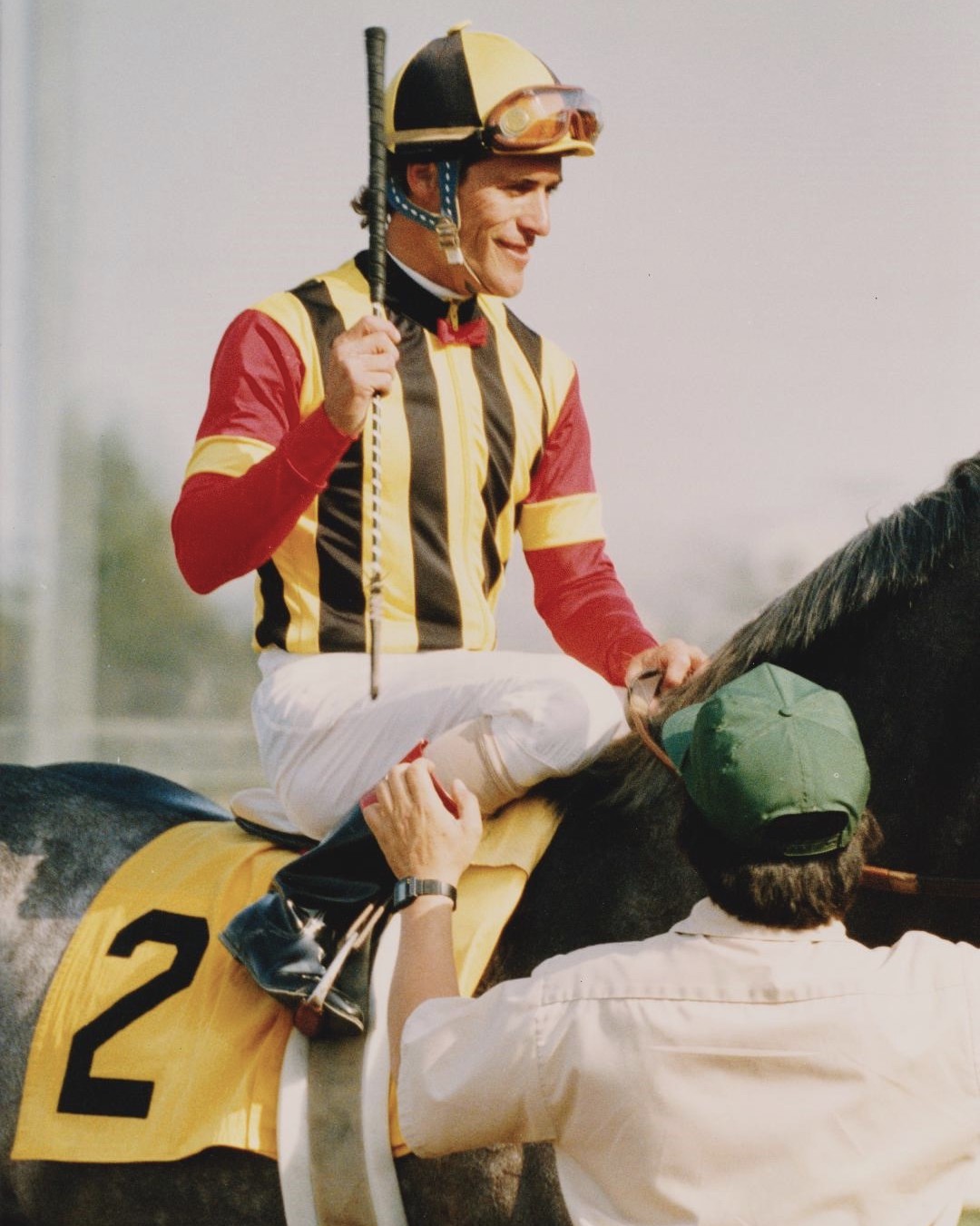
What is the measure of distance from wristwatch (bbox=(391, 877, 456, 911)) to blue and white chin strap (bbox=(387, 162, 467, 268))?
138cm

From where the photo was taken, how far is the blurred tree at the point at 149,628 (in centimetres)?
3262

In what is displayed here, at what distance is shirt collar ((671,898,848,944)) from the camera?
6.63 ft

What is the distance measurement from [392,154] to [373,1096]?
1867 mm

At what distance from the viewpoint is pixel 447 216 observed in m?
3.11

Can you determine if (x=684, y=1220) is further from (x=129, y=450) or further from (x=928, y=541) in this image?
(x=129, y=450)

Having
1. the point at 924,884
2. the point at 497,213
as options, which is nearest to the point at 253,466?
the point at 497,213

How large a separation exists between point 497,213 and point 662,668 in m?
0.99

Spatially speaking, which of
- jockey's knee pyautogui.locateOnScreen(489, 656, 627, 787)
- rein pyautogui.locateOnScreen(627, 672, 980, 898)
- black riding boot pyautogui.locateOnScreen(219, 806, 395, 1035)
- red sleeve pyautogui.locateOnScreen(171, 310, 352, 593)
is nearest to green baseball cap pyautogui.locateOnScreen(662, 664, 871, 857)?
rein pyautogui.locateOnScreen(627, 672, 980, 898)

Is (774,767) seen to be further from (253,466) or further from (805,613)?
(253,466)

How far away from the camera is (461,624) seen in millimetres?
3188

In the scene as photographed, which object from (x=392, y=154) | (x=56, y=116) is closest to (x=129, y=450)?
(x=56, y=116)

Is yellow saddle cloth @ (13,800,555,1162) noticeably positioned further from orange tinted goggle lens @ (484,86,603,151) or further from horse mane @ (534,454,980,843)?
orange tinted goggle lens @ (484,86,603,151)

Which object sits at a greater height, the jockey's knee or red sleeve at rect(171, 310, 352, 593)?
red sleeve at rect(171, 310, 352, 593)

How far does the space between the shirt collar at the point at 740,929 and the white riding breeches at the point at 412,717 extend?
749 mm
